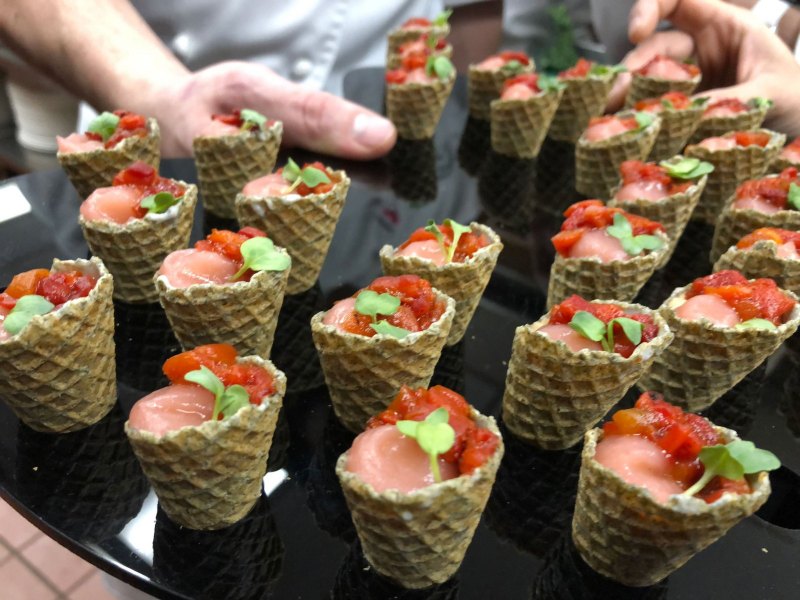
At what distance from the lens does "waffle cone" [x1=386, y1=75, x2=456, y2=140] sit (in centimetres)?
382

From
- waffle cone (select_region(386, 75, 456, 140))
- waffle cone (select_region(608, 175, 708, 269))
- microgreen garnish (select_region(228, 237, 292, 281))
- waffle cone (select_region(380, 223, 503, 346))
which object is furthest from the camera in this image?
waffle cone (select_region(386, 75, 456, 140))

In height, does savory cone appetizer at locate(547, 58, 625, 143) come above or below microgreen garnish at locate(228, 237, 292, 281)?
below

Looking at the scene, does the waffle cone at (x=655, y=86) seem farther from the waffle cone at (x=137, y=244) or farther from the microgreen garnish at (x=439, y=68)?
the waffle cone at (x=137, y=244)

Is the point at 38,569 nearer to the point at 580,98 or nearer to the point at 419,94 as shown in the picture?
the point at 419,94

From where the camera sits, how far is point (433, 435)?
1519 mm

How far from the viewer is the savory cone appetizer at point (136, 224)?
2.58m

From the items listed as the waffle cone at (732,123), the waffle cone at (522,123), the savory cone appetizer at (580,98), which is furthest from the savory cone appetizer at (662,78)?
the waffle cone at (522,123)

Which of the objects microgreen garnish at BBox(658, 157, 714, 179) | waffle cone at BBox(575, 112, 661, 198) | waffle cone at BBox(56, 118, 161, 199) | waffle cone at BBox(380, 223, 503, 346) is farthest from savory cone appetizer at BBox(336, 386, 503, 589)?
waffle cone at BBox(575, 112, 661, 198)

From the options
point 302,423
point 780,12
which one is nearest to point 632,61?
point 780,12

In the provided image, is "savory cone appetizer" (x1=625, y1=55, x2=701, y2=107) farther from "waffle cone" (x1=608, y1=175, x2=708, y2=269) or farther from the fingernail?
the fingernail

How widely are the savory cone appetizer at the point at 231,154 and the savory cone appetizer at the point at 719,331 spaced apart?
1913mm

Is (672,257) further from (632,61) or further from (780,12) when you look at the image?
(780,12)

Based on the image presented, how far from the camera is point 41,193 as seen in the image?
3.22 metres

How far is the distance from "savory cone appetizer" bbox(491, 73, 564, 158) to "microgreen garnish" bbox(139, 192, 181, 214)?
190 centimetres
